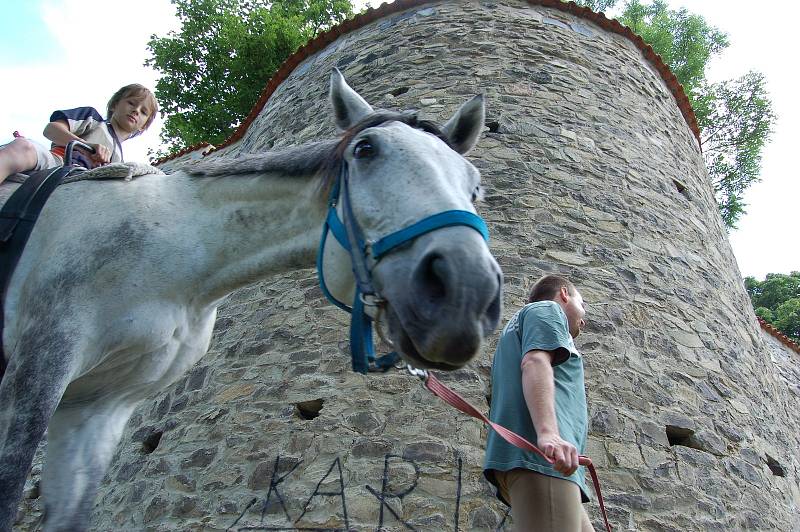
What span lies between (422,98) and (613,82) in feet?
6.80

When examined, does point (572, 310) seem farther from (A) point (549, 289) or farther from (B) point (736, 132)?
(B) point (736, 132)

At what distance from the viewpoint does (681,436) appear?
4.12 m

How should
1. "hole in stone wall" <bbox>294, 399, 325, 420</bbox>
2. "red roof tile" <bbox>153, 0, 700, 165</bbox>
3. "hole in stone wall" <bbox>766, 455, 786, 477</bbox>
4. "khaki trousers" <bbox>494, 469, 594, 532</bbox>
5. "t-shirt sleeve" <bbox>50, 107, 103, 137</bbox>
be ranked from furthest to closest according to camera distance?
"red roof tile" <bbox>153, 0, 700, 165</bbox>
"hole in stone wall" <bbox>766, 455, 786, 477</bbox>
"hole in stone wall" <bbox>294, 399, 325, 420</bbox>
"t-shirt sleeve" <bbox>50, 107, 103, 137</bbox>
"khaki trousers" <bbox>494, 469, 594, 532</bbox>

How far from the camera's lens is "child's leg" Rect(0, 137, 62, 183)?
7.72ft

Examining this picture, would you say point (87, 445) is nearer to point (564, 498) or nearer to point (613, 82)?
point (564, 498)

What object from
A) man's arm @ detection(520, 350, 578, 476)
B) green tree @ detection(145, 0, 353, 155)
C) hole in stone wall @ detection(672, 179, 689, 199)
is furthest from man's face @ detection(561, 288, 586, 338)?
green tree @ detection(145, 0, 353, 155)

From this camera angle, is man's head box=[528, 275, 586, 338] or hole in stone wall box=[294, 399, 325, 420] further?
hole in stone wall box=[294, 399, 325, 420]

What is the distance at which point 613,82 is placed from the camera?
6.40 meters

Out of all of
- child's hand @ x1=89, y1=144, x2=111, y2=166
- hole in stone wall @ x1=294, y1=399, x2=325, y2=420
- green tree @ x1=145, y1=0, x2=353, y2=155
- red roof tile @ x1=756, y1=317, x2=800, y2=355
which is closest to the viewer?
child's hand @ x1=89, y1=144, x2=111, y2=166

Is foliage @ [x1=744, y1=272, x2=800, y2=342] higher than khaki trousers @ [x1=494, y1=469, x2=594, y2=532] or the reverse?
the reverse

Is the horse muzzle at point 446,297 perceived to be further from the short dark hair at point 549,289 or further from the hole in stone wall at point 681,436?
the hole in stone wall at point 681,436

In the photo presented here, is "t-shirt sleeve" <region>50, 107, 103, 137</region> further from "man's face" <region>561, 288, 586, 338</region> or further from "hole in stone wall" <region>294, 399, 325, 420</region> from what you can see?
"man's face" <region>561, 288, 586, 338</region>

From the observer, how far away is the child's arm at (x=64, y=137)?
2.78 m

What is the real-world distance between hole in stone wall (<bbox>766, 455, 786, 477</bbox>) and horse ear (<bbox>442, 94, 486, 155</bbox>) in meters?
3.66
